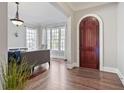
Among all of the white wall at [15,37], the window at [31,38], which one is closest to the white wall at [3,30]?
the white wall at [15,37]

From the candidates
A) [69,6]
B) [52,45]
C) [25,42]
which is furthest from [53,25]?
[69,6]

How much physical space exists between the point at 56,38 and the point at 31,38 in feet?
6.28

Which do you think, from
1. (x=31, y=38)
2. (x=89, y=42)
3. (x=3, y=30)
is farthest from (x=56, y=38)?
(x=3, y=30)

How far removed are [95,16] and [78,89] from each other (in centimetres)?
301

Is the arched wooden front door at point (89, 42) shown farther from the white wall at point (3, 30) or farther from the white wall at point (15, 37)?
the white wall at point (15, 37)

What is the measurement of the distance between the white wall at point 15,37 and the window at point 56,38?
1.76 meters

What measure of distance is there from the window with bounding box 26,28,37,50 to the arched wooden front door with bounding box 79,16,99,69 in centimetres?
431

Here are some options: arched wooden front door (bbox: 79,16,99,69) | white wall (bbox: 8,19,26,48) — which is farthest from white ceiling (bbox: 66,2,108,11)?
white wall (bbox: 8,19,26,48)

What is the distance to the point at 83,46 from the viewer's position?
4746 mm

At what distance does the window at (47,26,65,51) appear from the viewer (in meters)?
7.62

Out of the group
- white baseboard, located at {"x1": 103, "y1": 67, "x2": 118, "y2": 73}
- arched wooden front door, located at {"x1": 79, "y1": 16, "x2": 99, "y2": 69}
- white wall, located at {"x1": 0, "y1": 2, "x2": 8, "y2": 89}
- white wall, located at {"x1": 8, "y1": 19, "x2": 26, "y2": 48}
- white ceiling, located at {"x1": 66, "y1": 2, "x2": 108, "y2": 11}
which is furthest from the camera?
white wall, located at {"x1": 8, "y1": 19, "x2": 26, "y2": 48}

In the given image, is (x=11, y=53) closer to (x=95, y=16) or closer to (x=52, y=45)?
(x=95, y=16)

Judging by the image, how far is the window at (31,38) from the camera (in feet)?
25.8

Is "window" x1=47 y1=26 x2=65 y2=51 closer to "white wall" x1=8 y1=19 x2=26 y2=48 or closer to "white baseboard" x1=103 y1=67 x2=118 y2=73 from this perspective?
"white wall" x1=8 y1=19 x2=26 y2=48
